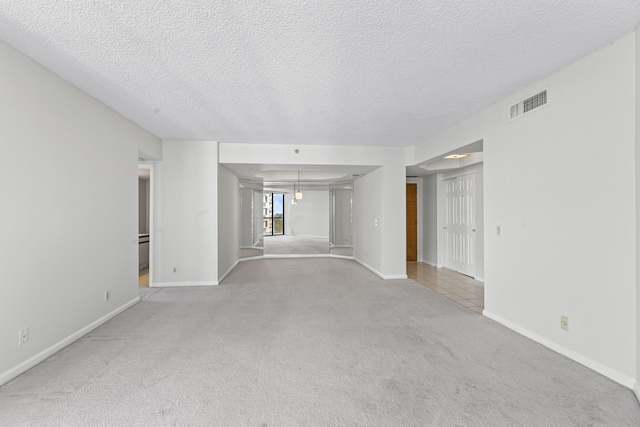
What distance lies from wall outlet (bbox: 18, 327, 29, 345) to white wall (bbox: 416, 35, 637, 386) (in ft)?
14.9

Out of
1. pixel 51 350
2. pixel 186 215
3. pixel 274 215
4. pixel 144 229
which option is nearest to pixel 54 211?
pixel 51 350

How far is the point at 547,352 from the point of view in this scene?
2.77 metres

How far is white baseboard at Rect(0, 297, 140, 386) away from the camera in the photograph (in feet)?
7.48

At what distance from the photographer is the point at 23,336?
243 centimetres

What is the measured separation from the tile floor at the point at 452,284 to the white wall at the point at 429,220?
1.50 ft

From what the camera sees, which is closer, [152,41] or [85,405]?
[85,405]

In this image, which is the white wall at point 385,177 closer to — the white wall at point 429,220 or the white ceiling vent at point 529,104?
the white wall at point 429,220

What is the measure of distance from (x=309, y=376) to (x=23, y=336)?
2304 millimetres

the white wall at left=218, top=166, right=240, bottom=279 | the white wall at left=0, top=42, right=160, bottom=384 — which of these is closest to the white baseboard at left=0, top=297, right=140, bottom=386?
the white wall at left=0, top=42, right=160, bottom=384

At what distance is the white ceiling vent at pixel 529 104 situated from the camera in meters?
2.98

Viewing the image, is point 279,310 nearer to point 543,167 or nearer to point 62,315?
point 62,315

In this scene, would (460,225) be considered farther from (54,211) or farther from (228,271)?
(54,211)

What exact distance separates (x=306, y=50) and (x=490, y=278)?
330cm

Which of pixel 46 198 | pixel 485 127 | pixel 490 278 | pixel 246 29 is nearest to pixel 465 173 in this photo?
pixel 485 127
